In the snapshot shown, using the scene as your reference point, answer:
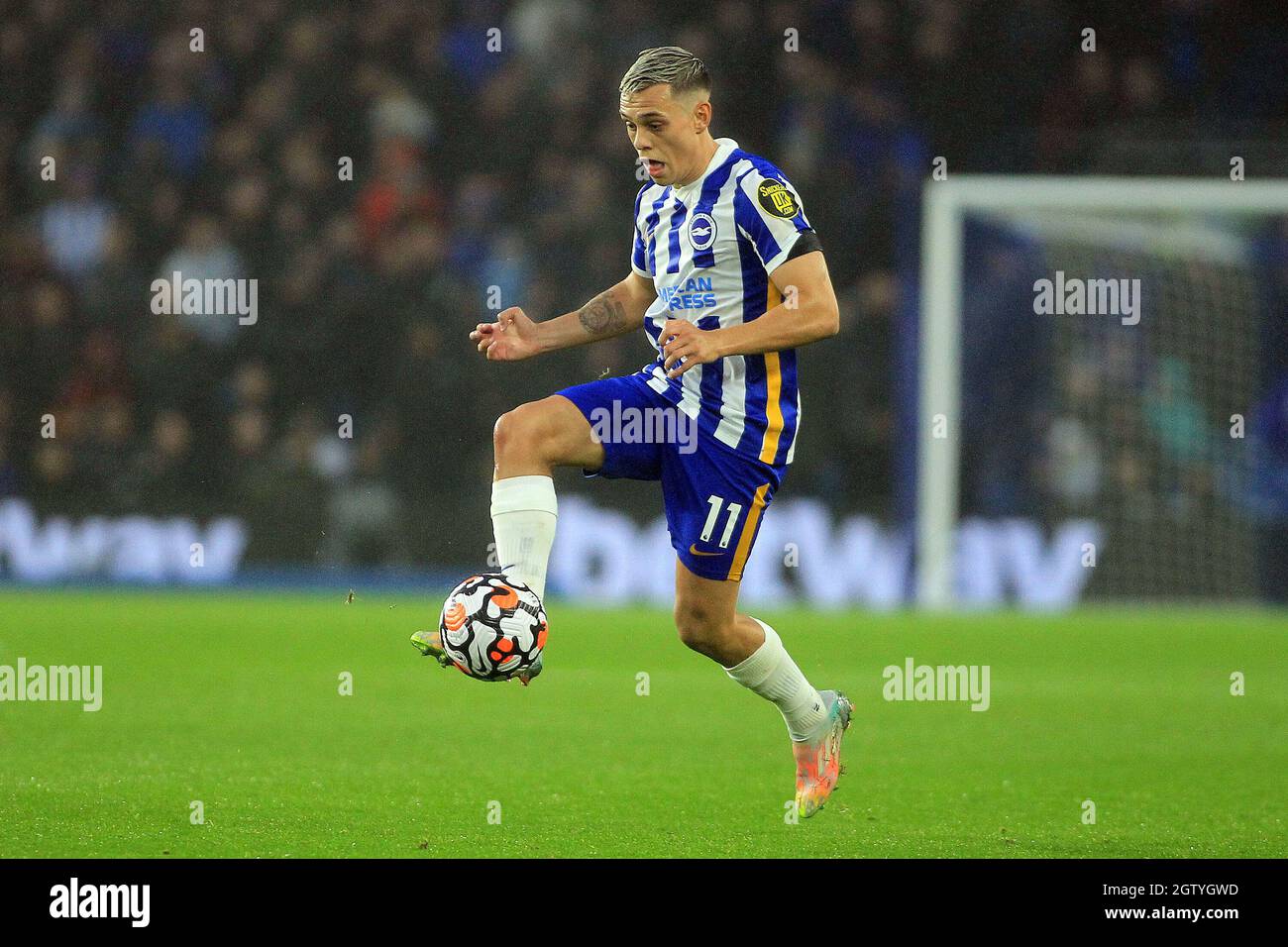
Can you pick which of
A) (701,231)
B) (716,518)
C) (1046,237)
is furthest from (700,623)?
(1046,237)

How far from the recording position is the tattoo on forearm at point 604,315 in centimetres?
555

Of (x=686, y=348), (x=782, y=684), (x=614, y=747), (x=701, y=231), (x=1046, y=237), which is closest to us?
(x=686, y=348)

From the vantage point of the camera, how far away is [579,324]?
5520 mm

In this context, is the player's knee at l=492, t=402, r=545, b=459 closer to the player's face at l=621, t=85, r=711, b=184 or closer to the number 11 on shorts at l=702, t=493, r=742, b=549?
the number 11 on shorts at l=702, t=493, r=742, b=549

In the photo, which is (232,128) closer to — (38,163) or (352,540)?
(38,163)

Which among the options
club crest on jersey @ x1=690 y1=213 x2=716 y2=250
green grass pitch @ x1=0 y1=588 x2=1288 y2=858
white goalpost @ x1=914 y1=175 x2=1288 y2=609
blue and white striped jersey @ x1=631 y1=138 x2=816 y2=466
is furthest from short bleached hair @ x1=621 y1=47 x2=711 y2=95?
white goalpost @ x1=914 y1=175 x2=1288 y2=609

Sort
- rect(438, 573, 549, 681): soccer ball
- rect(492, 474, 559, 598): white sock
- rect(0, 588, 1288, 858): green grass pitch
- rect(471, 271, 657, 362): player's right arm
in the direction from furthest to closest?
rect(471, 271, 657, 362): player's right arm, rect(0, 588, 1288, 858): green grass pitch, rect(492, 474, 559, 598): white sock, rect(438, 573, 549, 681): soccer ball

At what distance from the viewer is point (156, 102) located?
49.5ft

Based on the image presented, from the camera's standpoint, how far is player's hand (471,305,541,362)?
16.9 ft

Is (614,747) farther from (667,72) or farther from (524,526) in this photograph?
(667,72)

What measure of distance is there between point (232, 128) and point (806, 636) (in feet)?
23.8

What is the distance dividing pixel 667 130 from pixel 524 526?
1.22 meters

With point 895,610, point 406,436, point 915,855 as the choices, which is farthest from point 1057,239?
point 915,855

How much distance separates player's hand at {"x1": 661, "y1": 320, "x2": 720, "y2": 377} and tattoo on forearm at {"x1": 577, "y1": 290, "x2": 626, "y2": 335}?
2.91 ft
